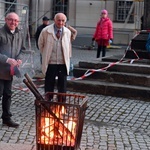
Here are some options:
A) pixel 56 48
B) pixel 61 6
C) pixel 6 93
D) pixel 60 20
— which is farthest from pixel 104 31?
pixel 61 6

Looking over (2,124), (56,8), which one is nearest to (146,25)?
(2,124)

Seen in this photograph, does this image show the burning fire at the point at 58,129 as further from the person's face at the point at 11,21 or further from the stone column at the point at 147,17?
the stone column at the point at 147,17

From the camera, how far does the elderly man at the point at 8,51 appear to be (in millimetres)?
6406

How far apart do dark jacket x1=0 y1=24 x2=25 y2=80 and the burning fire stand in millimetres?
1804

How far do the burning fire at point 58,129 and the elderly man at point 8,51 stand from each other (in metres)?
1.66

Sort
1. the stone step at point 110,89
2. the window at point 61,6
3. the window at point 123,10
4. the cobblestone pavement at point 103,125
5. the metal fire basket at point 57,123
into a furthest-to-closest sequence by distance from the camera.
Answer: the window at point 61,6 < the window at point 123,10 < the stone step at point 110,89 < the cobblestone pavement at point 103,125 < the metal fire basket at point 57,123

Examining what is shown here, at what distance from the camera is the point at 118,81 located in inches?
386

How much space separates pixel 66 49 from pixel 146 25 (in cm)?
418

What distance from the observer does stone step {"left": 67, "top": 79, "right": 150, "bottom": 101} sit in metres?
9.10

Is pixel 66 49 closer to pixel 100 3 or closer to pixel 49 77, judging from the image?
pixel 49 77

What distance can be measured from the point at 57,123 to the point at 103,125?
2.48 metres

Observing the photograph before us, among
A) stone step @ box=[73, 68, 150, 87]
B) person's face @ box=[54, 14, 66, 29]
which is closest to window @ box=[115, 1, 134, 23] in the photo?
stone step @ box=[73, 68, 150, 87]

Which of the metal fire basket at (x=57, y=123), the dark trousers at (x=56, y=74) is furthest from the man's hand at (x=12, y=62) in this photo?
the dark trousers at (x=56, y=74)

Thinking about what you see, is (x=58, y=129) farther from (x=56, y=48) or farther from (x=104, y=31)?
(x=104, y=31)
